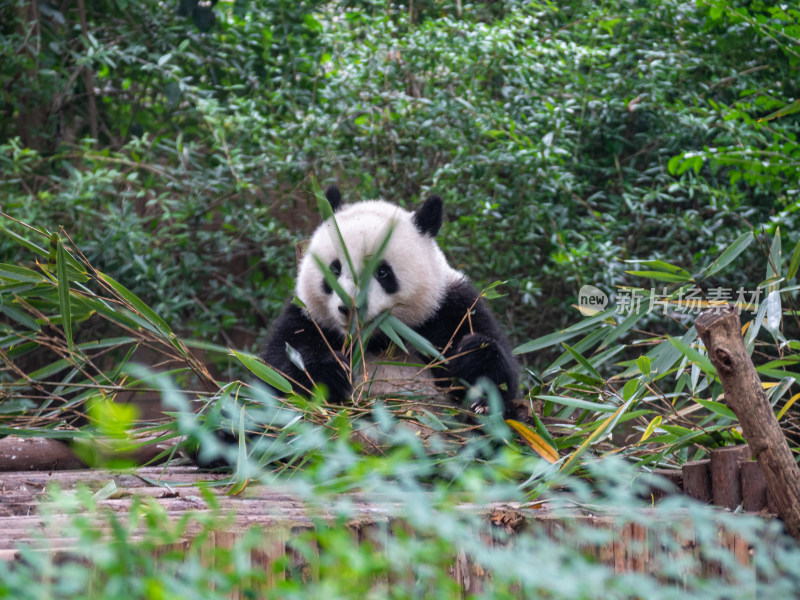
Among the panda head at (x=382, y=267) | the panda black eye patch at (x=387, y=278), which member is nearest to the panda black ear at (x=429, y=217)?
the panda head at (x=382, y=267)

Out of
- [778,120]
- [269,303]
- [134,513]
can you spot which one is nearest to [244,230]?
[269,303]

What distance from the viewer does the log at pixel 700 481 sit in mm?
1702


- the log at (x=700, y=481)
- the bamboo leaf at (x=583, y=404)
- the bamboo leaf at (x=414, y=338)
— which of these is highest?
the bamboo leaf at (x=414, y=338)

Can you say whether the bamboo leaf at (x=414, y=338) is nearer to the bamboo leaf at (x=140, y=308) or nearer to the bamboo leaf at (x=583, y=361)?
the bamboo leaf at (x=583, y=361)

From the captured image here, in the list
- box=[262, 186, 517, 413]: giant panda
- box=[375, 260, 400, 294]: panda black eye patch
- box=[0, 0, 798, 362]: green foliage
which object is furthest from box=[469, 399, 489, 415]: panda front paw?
box=[0, 0, 798, 362]: green foliage

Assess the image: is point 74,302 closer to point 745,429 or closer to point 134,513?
point 134,513

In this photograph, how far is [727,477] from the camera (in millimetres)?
1651

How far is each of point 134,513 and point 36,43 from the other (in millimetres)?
4221

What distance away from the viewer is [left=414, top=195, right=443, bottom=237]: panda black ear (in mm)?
2637

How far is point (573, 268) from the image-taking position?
3.70m

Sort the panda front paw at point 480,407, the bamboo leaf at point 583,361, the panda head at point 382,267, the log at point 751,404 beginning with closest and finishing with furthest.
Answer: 1. the log at point 751,404
2. the bamboo leaf at point 583,361
3. the panda front paw at point 480,407
4. the panda head at point 382,267

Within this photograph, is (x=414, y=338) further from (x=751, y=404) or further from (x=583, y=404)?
(x=751, y=404)

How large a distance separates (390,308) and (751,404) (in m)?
1.12

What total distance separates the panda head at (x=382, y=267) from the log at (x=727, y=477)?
3.34 ft
